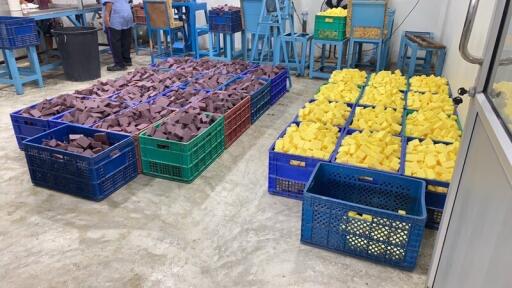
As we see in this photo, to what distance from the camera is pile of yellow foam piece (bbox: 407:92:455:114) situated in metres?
3.73

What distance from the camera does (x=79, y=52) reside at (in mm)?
6004

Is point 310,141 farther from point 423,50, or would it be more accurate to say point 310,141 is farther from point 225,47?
point 225,47

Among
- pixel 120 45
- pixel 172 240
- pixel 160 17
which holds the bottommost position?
pixel 172 240

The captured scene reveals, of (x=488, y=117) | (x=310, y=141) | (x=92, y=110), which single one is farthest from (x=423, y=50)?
(x=488, y=117)

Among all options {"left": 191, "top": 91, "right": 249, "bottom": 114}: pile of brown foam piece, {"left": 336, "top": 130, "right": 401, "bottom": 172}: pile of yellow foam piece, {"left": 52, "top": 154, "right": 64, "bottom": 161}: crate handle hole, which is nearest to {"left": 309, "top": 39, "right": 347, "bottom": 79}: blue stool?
{"left": 191, "top": 91, "right": 249, "bottom": 114}: pile of brown foam piece

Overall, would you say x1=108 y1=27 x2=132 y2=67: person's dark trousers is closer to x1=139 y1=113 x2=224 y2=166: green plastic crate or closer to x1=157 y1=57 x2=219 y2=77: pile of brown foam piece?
x1=157 y1=57 x2=219 y2=77: pile of brown foam piece

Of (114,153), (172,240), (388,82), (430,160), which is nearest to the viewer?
(172,240)

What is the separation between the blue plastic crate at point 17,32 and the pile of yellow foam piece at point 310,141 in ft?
14.2

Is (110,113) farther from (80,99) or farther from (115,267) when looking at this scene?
(115,267)

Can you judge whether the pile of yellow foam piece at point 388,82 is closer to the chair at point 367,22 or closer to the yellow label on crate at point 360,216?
the chair at point 367,22

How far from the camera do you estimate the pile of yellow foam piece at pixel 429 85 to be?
433cm

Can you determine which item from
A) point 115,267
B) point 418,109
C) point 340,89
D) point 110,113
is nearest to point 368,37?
point 340,89

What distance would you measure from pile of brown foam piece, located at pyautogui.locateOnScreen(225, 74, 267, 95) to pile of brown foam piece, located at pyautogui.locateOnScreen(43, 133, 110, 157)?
1.60m

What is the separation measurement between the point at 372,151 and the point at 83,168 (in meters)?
2.14
